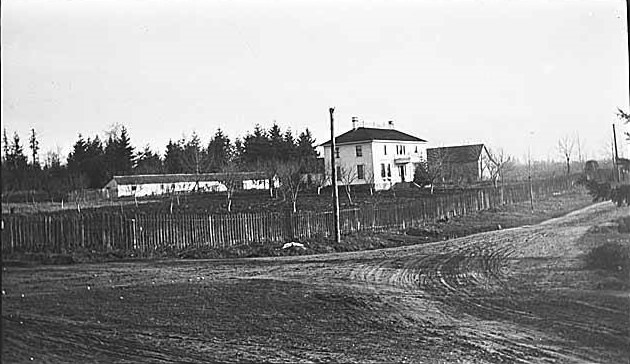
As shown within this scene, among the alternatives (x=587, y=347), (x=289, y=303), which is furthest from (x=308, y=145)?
(x=587, y=347)

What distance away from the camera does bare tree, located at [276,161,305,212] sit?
2266 millimetres

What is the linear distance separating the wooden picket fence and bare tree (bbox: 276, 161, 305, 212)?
8cm

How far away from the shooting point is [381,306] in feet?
7.64

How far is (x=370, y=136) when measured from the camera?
7.86ft

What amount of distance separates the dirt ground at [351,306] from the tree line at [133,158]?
270 millimetres

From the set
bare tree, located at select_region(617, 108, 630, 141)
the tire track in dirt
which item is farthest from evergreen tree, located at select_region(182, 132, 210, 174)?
bare tree, located at select_region(617, 108, 630, 141)

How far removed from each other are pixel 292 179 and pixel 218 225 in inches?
12.5

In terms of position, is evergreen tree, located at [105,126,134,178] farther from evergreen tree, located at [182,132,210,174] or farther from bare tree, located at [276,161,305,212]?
bare tree, located at [276,161,305,212]

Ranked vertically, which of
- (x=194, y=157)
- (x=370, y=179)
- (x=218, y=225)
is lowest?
(x=218, y=225)

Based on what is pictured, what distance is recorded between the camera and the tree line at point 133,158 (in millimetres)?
1960

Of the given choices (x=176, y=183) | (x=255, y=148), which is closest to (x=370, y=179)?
(x=255, y=148)

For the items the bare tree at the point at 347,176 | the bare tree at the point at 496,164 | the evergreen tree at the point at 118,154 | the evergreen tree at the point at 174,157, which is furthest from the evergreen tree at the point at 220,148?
the bare tree at the point at 496,164

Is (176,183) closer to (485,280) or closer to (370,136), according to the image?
(370,136)

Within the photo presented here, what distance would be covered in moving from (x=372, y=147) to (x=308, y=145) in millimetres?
239
